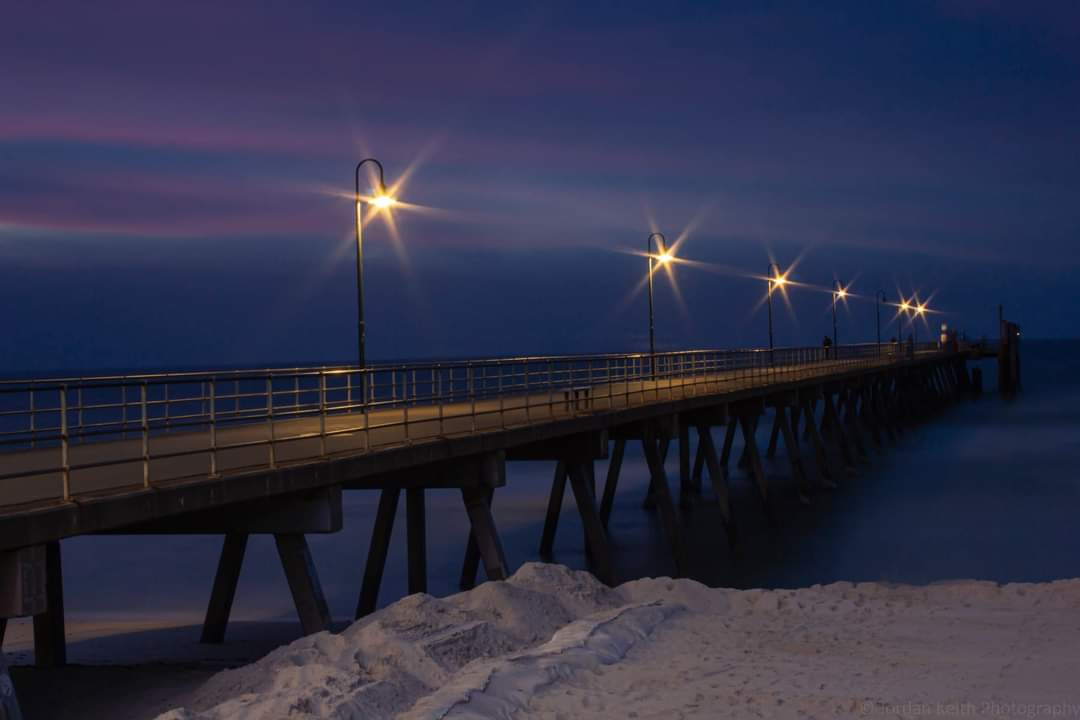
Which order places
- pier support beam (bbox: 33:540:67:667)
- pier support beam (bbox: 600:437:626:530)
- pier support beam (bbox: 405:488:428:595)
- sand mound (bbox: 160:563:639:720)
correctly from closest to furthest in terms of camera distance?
sand mound (bbox: 160:563:639:720), pier support beam (bbox: 33:540:67:667), pier support beam (bbox: 405:488:428:595), pier support beam (bbox: 600:437:626:530)

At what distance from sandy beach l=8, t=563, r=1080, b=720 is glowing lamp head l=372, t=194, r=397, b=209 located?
6.97 m

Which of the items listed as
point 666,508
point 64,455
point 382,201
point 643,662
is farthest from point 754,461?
point 64,455

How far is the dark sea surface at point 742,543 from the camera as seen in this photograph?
2156cm

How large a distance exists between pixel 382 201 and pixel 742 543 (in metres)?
11.4

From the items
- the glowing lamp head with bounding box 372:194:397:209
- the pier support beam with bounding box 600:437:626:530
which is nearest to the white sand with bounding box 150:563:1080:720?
the glowing lamp head with bounding box 372:194:397:209

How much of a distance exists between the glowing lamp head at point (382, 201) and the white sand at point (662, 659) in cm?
702

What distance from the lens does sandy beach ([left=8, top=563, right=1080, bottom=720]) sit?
7902 mm

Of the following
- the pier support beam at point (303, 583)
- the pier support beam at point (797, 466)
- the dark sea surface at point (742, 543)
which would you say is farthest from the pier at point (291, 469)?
the pier support beam at point (797, 466)

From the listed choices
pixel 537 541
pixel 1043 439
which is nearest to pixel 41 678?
pixel 537 541

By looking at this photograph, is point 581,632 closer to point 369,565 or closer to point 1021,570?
point 369,565

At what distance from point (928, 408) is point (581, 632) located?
63.0m

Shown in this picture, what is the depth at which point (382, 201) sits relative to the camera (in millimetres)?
17562

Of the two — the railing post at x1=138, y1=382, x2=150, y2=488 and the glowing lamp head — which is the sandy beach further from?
the glowing lamp head

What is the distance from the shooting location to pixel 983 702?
27.1 ft
